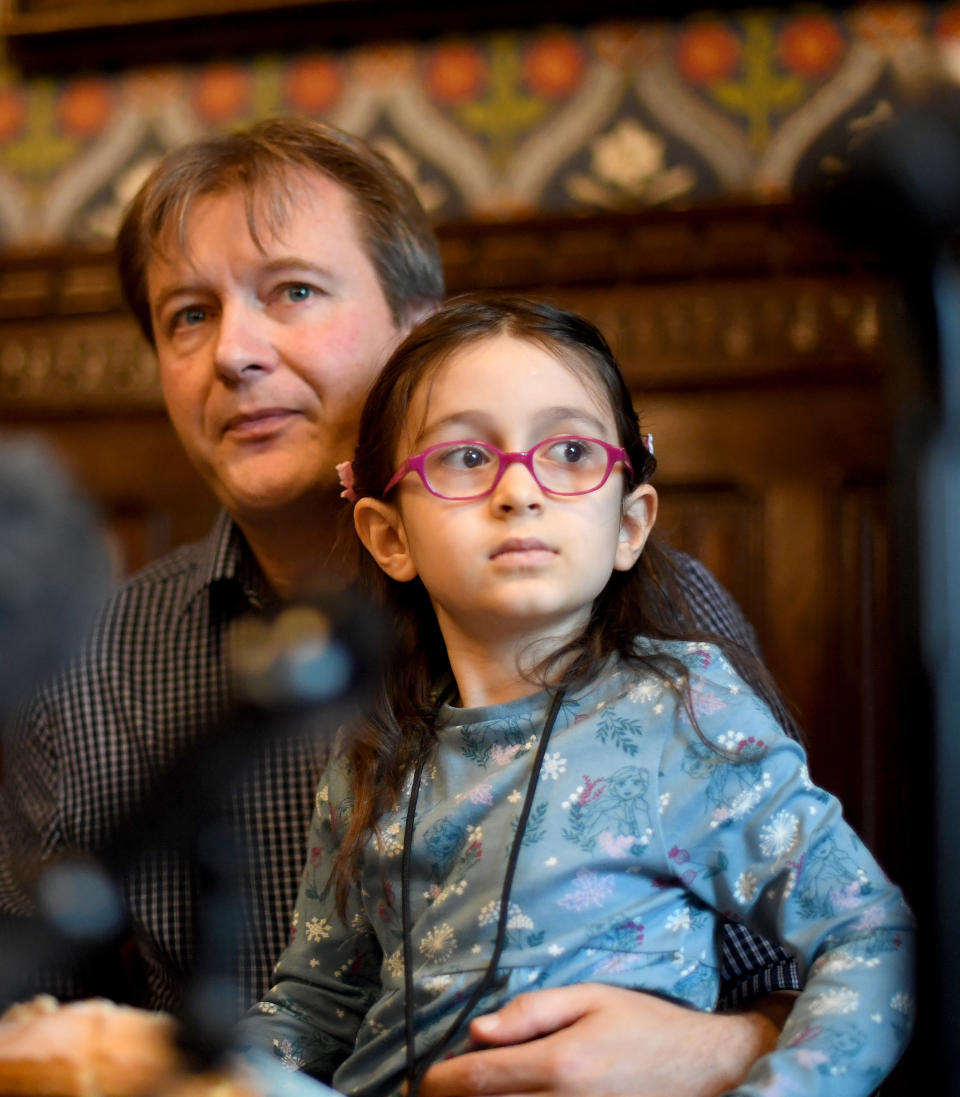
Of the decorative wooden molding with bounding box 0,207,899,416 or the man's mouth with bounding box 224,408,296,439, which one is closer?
the man's mouth with bounding box 224,408,296,439

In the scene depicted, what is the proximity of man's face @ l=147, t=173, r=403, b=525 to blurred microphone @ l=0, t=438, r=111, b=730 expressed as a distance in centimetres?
80

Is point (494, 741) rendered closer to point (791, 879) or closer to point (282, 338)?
point (791, 879)

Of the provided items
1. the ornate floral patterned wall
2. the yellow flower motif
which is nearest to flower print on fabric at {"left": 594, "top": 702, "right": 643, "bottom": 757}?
the yellow flower motif

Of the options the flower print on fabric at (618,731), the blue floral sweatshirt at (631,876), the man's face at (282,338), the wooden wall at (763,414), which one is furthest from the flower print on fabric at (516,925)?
the wooden wall at (763,414)

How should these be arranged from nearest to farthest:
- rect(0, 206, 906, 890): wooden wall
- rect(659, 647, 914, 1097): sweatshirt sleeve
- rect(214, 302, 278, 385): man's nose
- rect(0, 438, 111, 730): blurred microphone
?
rect(0, 438, 111, 730): blurred microphone
rect(659, 647, 914, 1097): sweatshirt sleeve
rect(214, 302, 278, 385): man's nose
rect(0, 206, 906, 890): wooden wall

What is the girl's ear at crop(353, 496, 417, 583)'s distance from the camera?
849 millimetres

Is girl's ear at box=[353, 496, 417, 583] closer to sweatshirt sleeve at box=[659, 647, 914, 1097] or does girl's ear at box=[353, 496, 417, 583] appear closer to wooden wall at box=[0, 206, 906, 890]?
sweatshirt sleeve at box=[659, 647, 914, 1097]

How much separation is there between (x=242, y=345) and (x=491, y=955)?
1.78 feet

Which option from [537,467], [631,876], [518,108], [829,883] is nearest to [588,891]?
[631,876]

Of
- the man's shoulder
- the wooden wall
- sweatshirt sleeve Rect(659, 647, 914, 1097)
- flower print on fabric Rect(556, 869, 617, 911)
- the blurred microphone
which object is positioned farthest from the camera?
the wooden wall

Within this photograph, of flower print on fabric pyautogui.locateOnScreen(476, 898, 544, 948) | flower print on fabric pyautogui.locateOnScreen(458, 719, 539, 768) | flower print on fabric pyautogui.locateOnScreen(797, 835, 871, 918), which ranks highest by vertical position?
flower print on fabric pyautogui.locateOnScreen(458, 719, 539, 768)

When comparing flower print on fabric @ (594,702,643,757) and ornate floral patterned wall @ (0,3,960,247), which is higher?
ornate floral patterned wall @ (0,3,960,247)

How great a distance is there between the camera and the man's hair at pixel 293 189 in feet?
3.48

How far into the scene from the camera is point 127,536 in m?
1.61
